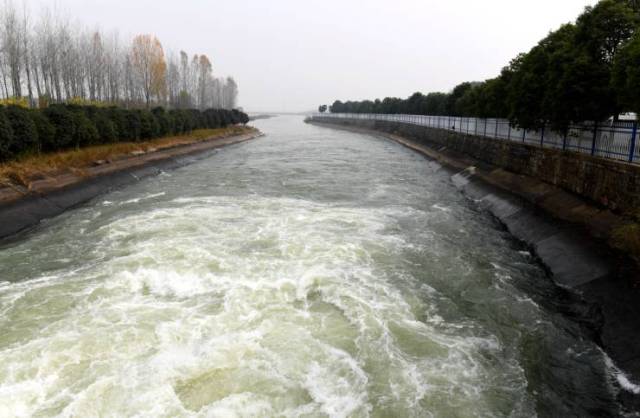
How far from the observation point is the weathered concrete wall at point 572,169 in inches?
424

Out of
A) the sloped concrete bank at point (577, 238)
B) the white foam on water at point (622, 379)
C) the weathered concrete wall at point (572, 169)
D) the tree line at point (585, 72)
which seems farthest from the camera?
the tree line at point (585, 72)

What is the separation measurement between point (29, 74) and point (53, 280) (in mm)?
38586

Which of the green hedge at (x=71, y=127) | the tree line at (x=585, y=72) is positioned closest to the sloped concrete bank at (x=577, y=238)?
the tree line at (x=585, y=72)

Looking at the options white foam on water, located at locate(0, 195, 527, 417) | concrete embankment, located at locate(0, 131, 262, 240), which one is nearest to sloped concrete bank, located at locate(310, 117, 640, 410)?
white foam on water, located at locate(0, 195, 527, 417)

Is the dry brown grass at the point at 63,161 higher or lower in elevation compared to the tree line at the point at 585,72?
lower

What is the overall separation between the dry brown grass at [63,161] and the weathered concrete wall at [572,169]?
18.1 meters

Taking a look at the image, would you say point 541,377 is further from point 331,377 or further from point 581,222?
point 581,222

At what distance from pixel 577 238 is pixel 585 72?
6407mm

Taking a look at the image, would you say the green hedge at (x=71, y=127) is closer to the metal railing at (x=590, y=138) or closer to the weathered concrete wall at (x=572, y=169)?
the weathered concrete wall at (x=572, y=169)

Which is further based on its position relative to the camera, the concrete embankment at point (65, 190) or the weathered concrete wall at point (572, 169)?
the concrete embankment at point (65, 190)

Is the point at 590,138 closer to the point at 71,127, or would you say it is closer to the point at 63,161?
the point at 63,161

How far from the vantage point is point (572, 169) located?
542 inches

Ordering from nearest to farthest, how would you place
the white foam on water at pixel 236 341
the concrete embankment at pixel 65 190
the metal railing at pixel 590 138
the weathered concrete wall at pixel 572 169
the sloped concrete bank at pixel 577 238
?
the white foam on water at pixel 236 341, the sloped concrete bank at pixel 577 238, the weathered concrete wall at pixel 572 169, the metal railing at pixel 590 138, the concrete embankment at pixel 65 190

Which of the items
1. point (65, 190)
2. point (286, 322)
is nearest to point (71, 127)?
point (65, 190)
